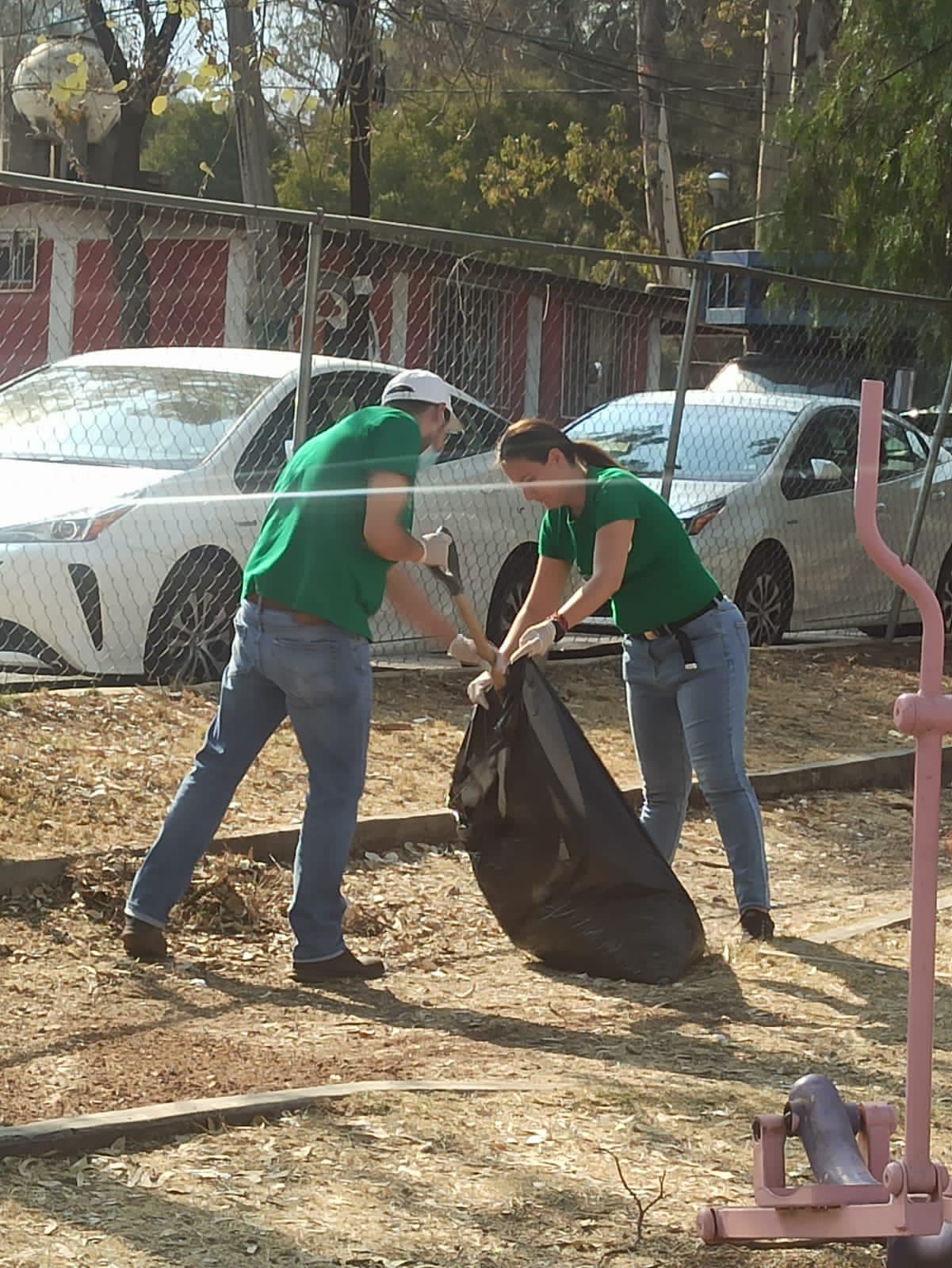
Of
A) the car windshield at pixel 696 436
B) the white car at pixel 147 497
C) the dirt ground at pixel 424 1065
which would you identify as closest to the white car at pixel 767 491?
the car windshield at pixel 696 436

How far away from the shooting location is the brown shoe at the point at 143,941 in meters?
5.73

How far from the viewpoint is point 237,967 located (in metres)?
5.89

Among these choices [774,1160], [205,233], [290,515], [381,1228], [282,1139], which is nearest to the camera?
[774,1160]

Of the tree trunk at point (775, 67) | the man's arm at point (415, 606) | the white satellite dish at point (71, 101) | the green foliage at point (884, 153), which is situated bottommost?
the man's arm at point (415, 606)

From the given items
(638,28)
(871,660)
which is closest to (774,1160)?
(871,660)

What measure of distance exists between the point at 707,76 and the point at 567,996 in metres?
44.2

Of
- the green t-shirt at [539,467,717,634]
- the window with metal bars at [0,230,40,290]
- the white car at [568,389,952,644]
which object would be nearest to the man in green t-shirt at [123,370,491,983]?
the green t-shirt at [539,467,717,634]

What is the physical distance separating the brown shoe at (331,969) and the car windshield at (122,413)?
3638mm

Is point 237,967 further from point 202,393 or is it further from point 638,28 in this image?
point 638,28

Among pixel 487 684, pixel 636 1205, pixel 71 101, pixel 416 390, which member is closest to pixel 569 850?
pixel 487 684

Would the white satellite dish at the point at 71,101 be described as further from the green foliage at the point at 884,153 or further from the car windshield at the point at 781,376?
the car windshield at the point at 781,376

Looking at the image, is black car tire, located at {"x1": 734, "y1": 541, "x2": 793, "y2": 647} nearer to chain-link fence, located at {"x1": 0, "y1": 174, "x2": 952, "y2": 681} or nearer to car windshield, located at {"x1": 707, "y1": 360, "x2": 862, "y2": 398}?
chain-link fence, located at {"x1": 0, "y1": 174, "x2": 952, "y2": 681}

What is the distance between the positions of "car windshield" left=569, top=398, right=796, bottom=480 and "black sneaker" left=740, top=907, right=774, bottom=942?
18.5 feet

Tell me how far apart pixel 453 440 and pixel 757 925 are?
441 centimetres
